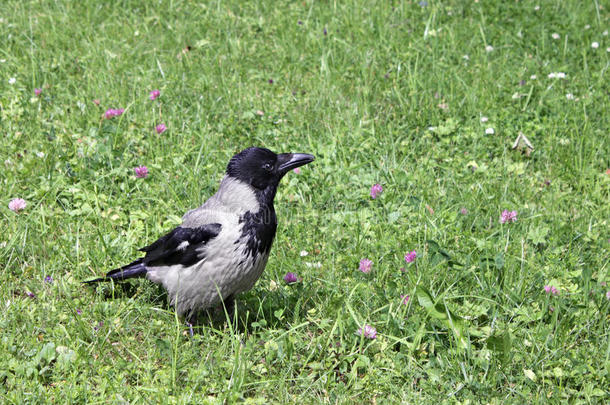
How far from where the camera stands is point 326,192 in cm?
486

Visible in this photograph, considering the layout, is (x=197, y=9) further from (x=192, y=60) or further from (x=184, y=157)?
(x=184, y=157)

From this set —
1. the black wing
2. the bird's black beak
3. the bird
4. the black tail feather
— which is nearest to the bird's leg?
the bird

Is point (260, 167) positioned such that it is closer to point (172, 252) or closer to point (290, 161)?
point (290, 161)

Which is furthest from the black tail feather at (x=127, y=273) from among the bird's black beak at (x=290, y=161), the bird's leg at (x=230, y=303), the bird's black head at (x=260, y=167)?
the bird's black beak at (x=290, y=161)

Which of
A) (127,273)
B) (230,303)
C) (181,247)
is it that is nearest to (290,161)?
(181,247)

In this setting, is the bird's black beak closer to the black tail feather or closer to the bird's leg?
the bird's leg

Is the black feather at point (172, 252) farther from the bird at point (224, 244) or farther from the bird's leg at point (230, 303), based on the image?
the bird's leg at point (230, 303)

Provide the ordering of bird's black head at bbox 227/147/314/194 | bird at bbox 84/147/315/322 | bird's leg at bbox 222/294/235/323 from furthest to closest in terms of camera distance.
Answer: bird's leg at bbox 222/294/235/323 < bird's black head at bbox 227/147/314/194 < bird at bbox 84/147/315/322

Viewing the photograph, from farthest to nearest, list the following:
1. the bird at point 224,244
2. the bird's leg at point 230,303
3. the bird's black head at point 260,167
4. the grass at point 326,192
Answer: the bird's leg at point 230,303 < the bird's black head at point 260,167 < the bird at point 224,244 < the grass at point 326,192

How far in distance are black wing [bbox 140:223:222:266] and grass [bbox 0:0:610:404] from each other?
0.88 ft

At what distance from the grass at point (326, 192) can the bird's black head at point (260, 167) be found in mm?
633

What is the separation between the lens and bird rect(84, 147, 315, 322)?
351 cm

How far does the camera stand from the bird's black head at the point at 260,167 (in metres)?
3.65

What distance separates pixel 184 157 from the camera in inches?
198
